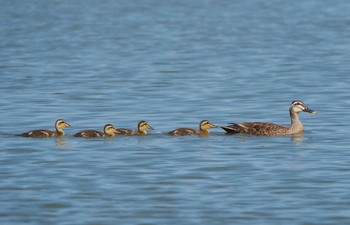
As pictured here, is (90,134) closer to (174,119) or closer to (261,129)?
(174,119)

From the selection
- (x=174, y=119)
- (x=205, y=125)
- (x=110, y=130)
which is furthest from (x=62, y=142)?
(x=174, y=119)

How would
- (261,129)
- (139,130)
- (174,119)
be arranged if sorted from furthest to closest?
(174,119), (261,129), (139,130)

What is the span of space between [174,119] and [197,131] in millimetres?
1780

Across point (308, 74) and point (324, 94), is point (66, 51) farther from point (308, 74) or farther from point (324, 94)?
point (324, 94)

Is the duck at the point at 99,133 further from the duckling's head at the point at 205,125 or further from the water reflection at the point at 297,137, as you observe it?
the water reflection at the point at 297,137

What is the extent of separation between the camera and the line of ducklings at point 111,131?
17859 millimetres

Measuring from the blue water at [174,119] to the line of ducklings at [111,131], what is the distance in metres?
0.14

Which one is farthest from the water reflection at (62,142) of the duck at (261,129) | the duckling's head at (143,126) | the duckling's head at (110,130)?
the duck at (261,129)

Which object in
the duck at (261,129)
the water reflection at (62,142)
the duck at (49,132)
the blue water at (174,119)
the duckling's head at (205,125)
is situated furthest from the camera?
the duck at (261,129)

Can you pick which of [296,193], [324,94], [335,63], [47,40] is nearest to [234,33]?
[47,40]

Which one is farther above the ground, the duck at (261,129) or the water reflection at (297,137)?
the duck at (261,129)

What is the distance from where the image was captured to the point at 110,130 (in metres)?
17.9

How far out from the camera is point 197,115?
2048 centimetres

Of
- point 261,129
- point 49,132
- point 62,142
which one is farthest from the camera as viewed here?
point 261,129
